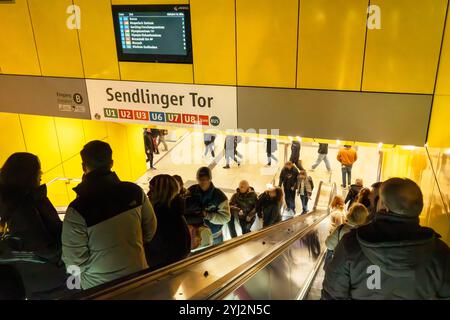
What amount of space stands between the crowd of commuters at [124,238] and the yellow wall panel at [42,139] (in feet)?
17.0

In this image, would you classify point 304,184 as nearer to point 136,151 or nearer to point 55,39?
point 136,151

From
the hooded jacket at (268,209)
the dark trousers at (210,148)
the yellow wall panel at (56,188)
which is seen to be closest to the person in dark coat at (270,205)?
the hooded jacket at (268,209)

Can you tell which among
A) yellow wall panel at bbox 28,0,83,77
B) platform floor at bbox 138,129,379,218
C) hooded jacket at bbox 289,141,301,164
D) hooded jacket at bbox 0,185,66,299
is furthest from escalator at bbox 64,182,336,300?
hooded jacket at bbox 289,141,301,164

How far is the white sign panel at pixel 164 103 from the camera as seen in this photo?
5.67 meters

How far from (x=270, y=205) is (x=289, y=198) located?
2.93m

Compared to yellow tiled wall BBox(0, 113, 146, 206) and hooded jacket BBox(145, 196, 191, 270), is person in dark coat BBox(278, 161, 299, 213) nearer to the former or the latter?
yellow tiled wall BBox(0, 113, 146, 206)

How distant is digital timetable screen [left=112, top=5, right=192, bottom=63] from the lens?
17.7ft

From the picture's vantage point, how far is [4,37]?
646cm

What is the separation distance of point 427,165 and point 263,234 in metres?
2.40

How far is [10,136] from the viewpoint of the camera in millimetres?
7125

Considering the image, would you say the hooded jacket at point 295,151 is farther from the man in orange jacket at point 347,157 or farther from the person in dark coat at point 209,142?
the person in dark coat at point 209,142

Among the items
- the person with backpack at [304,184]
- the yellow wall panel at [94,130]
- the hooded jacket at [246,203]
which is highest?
the yellow wall panel at [94,130]

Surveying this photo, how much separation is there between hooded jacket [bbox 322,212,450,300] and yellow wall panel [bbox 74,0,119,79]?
16.2 ft
